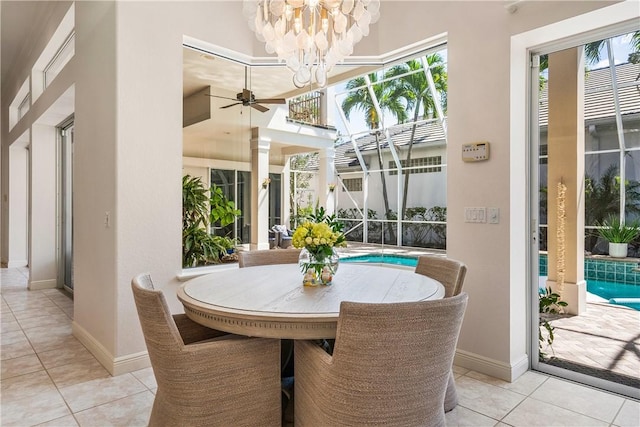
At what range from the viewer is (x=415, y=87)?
492 cm

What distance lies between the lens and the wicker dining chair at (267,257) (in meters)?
2.89

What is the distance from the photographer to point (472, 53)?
9.30 ft

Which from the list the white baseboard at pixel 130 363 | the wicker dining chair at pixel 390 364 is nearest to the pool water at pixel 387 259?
the white baseboard at pixel 130 363

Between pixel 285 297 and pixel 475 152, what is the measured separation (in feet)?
6.11

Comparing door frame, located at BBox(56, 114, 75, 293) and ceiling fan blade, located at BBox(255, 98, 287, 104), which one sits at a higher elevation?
ceiling fan blade, located at BBox(255, 98, 287, 104)

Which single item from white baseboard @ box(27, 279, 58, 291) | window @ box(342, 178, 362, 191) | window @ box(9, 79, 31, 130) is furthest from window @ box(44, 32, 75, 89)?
window @ box(342, 178, 362, 191)

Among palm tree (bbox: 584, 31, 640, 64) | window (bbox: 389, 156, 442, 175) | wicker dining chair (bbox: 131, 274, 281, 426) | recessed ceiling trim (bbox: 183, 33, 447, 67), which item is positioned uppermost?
recessed ceiling trim (bbox: 183, 33, 447, 67)

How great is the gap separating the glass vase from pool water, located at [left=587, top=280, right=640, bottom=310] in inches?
75.6

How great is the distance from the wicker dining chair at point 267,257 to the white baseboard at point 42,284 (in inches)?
168

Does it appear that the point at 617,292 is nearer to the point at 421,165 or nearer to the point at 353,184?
the point at 421,165

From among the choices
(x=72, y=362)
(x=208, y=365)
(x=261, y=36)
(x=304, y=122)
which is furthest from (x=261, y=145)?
(x=208, y=365)

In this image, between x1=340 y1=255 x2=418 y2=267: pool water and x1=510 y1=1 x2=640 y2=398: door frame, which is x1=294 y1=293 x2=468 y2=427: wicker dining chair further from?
x1=340 y1=255 x2=418 y2=267: pool water

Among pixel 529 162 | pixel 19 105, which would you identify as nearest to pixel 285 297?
pixel 529 162

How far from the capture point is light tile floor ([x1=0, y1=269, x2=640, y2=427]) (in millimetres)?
2141
